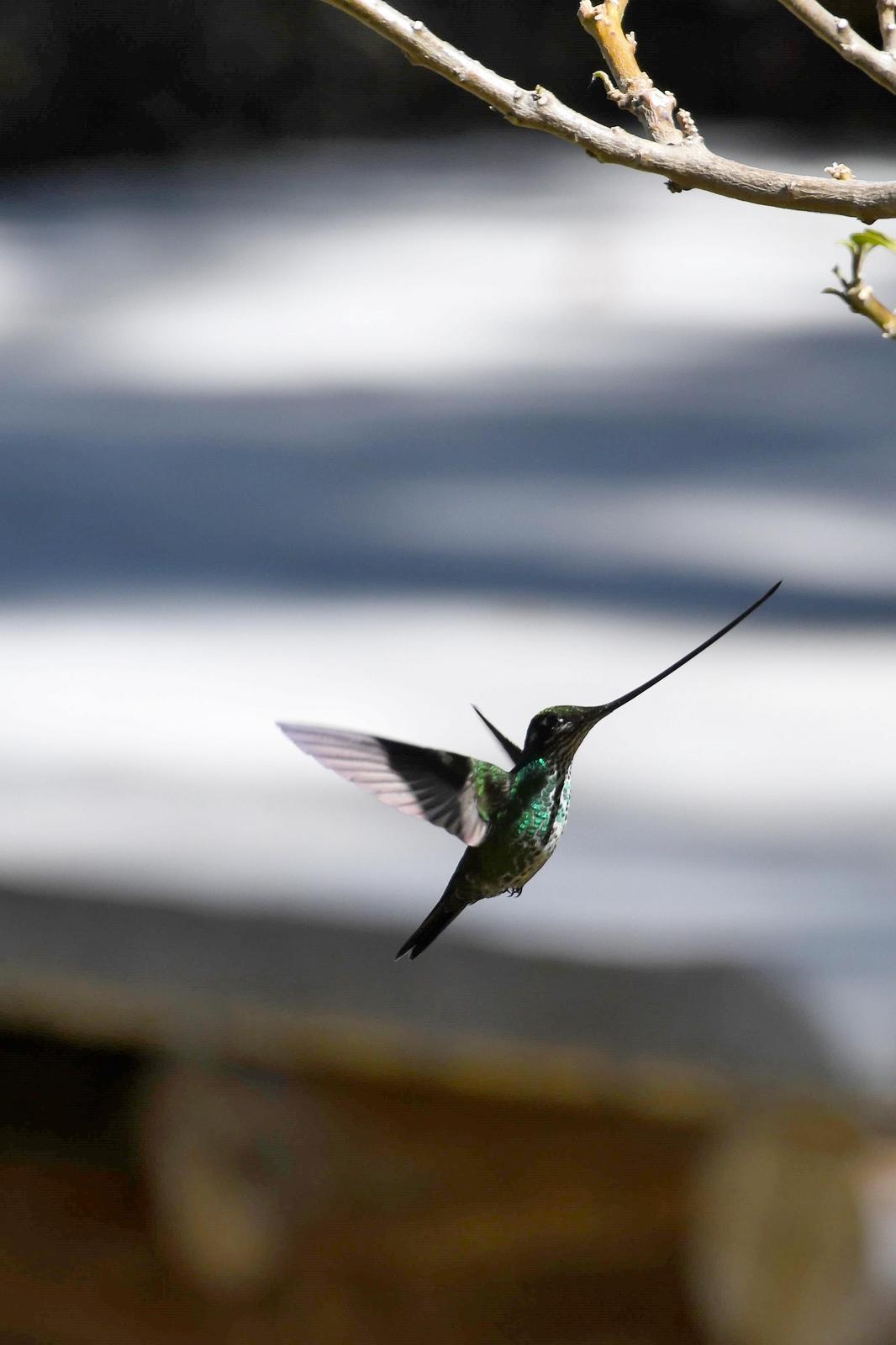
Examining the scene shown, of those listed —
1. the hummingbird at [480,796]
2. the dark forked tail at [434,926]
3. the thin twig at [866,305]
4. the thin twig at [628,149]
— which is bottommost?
the dark forked tail at [434,926]

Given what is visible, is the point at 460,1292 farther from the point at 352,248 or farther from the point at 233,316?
the point at 352,248

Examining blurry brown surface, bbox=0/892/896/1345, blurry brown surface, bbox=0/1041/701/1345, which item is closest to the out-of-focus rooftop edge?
blurry brown surface, bbox=0/892/896/1345

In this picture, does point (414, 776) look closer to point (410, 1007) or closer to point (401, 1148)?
point (410, 1007)

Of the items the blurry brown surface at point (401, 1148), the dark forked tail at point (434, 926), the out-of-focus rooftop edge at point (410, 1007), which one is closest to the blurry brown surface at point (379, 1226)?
the blurry brown surface at point (401, 1148)

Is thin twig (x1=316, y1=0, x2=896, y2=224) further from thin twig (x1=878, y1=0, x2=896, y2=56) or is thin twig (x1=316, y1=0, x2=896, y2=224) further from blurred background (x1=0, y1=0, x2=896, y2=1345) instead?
blurred background (x1=0, y1=0, x2=896, y2=1345)

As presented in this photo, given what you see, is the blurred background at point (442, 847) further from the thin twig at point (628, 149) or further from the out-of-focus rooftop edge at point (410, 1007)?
the thin twig at point (628, 149)

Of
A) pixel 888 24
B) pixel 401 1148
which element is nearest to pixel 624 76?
pixel 888 24
